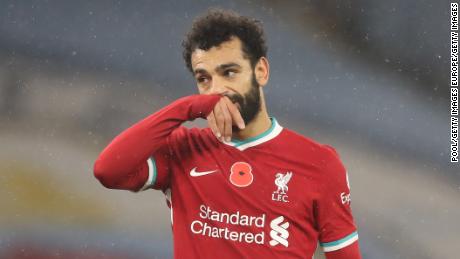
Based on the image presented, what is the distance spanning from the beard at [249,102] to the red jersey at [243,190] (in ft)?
0.29

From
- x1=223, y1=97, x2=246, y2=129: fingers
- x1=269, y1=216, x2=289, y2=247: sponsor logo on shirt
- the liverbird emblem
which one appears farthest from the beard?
x1=269, y1=216, x2=289, y2=247: sponsor logo on shirt

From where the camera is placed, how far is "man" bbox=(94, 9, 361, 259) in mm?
2111

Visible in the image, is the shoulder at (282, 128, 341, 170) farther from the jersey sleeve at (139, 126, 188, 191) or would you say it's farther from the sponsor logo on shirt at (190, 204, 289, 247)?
the jersey sleeve at (139, 126, 188, 191)

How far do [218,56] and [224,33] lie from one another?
13 centimetres

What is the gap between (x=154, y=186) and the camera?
227 cm

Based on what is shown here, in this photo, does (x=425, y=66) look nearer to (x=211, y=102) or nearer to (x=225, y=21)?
(x=225, y=21)

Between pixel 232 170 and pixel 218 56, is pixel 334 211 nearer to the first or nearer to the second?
pixel 232 170

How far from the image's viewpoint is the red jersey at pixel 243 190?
2182 millimetres

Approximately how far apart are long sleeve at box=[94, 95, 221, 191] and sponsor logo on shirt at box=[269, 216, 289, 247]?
440 millimetres

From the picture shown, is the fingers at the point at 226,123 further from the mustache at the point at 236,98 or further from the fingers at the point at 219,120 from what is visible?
the mustache at the point at 236,98

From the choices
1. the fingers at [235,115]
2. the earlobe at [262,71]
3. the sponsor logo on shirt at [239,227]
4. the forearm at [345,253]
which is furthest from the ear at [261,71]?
the forearm at [345,253]

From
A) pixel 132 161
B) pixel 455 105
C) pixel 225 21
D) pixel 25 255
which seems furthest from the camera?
pixel 25 255

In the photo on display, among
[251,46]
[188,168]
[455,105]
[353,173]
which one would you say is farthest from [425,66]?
[188,168]

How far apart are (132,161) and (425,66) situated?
8.62 feet
